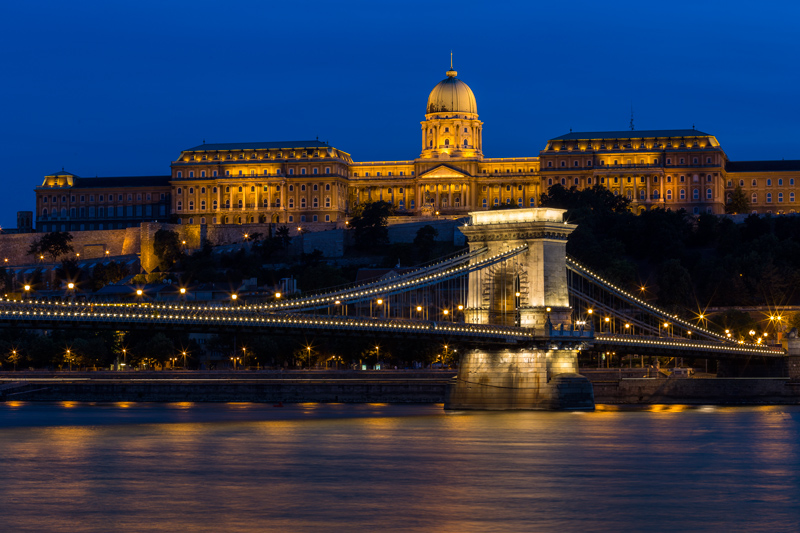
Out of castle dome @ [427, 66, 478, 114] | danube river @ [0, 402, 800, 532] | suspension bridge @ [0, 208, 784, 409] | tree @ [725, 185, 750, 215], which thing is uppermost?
castle dome @ [427, 66, 478, 114]

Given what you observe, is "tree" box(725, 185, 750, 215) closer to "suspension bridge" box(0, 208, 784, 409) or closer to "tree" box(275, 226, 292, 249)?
"tree" box(275, 226, 292, 249)

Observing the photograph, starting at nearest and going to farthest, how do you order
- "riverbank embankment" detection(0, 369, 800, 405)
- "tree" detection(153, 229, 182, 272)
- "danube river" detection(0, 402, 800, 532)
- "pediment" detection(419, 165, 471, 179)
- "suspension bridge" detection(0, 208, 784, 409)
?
"danube river" detection(0, 402, 800, 532)
"suspension bridge" detection(0, 208, 784, 409)
"riverbank embankment" detection(0, 369, 800, 405)
"tree" detection(153, 229, 182, 272)
"pediment" detection(419, 165, 471, 179)

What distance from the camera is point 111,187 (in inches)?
6250

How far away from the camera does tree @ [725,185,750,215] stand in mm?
140875

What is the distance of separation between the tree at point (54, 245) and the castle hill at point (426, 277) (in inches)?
15.3

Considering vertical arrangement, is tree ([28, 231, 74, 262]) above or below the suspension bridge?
above

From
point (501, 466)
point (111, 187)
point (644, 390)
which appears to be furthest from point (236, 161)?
point (501, 466)

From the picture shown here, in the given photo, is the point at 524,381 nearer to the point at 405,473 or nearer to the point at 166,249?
the point at 405,473

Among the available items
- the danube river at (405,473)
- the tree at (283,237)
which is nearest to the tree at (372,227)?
the tree at (283,237)

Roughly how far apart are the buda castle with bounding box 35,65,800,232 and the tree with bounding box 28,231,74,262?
551 inches

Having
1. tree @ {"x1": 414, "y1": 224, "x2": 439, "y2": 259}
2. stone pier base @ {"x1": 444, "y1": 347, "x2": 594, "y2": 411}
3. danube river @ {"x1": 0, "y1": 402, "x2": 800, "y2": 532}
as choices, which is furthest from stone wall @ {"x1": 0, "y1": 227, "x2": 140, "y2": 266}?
stone pier base @ {"x1": 444, "y1": 347, "x2": 594, "y2": 411}

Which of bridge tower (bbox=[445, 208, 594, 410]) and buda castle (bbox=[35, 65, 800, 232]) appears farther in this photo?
buda castle (bbox=[35, 65, 800, 232])

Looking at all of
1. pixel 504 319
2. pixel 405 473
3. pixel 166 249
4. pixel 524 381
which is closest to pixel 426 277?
pixel 504 319

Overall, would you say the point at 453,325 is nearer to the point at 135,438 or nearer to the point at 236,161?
the point at 135,438
